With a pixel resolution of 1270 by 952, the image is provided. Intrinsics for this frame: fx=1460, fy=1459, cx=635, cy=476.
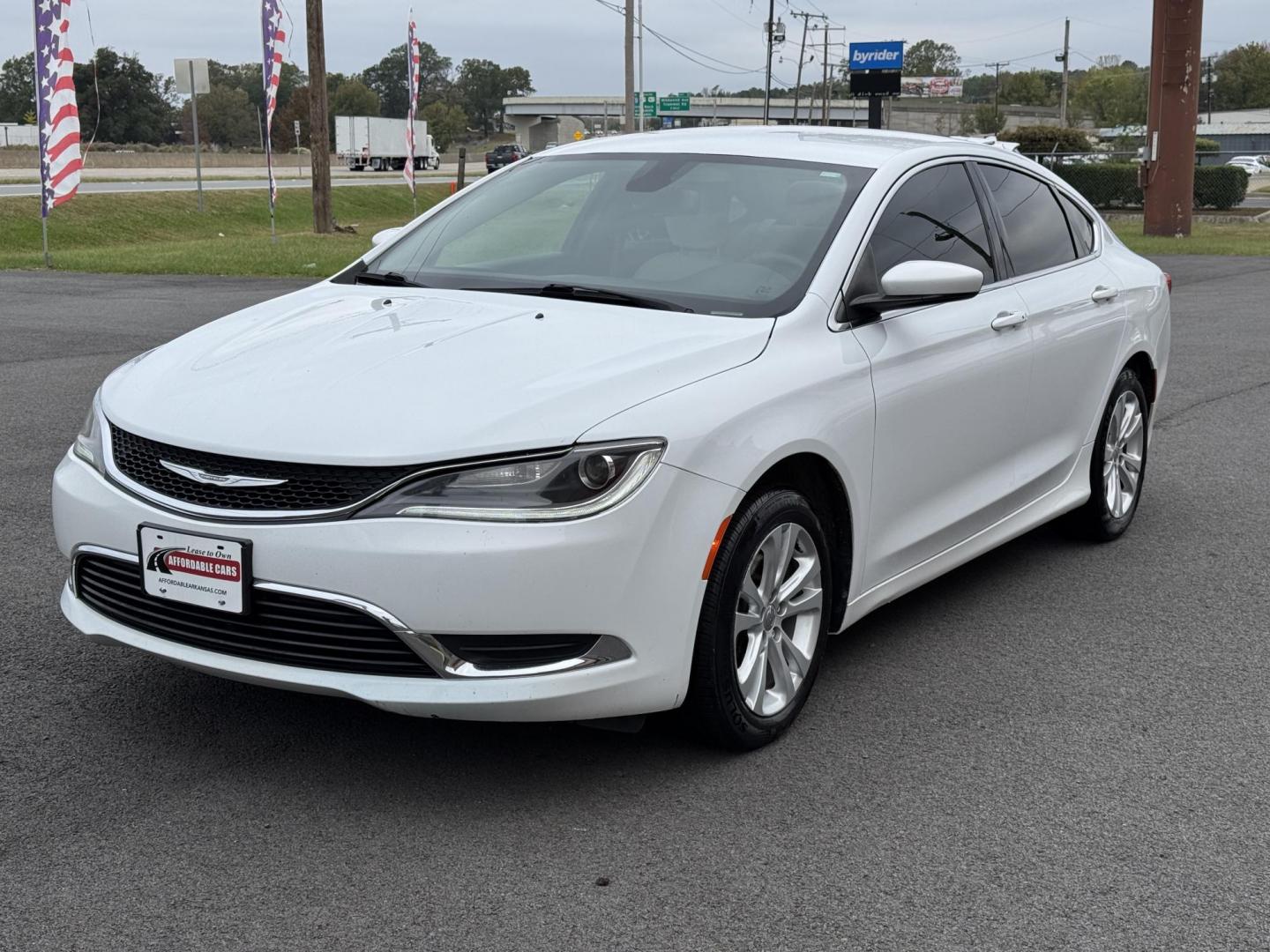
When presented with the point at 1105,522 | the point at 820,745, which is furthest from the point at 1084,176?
the point at 820,745

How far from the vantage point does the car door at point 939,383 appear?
14.2 feet

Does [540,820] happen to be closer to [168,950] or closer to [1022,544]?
[168,950]

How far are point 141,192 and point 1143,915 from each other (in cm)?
3739

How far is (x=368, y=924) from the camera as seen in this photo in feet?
9.76

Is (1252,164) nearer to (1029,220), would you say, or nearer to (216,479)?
(1029,220)

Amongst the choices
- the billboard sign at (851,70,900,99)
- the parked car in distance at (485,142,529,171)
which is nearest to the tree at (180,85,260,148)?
the parked car in distance at (485,142,529,171)

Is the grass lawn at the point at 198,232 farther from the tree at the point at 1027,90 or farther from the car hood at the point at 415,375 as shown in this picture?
the tree at the point at 1027,90

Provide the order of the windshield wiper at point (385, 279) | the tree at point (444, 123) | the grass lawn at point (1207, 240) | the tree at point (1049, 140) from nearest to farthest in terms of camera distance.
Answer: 1. the windshield wiper at point (385, 279)
2. the grass lawn at point (1207, 240)
3. the tree at point (1049, 140)
4. the tree at point (444, 123)

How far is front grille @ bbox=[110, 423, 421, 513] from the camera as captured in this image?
3.30m

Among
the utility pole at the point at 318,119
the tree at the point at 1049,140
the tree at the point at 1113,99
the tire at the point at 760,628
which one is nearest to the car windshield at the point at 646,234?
the tire at the point at 760,628

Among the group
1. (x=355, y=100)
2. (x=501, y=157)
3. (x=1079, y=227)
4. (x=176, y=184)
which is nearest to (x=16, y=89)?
(x=355, y=100)

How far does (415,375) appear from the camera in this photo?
143 inches

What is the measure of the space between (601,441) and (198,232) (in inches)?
1253

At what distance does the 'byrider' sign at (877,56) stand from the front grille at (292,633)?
56241 millimetres
